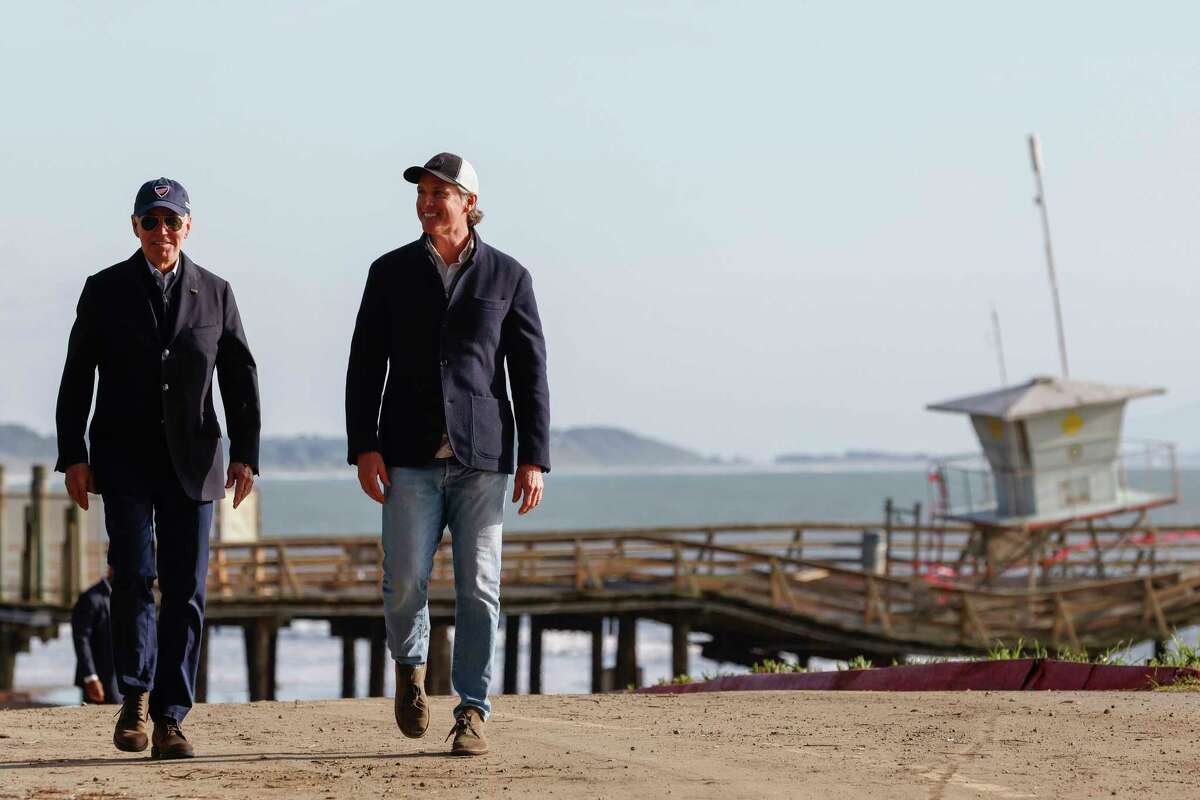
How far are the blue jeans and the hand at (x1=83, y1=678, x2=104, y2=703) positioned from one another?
6.69m

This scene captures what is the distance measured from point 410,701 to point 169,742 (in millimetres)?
837

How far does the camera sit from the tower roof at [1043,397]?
99.0 ft

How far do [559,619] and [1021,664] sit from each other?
18464 millimetres

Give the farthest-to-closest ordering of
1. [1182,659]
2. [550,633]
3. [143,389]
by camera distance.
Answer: [550,633]
[1182,659]
[143,389]

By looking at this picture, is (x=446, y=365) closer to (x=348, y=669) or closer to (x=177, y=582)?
(x=177, y=582)

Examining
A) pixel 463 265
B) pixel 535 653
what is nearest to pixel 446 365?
pixel 463 265

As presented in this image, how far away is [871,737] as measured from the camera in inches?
268

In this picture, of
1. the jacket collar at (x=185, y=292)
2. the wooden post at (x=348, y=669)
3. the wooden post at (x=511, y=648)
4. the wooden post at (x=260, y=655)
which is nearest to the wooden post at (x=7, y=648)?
the wooden post at (x=260, y=655)

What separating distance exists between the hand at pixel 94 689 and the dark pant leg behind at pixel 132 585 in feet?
21.0

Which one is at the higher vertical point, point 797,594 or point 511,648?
point 797,594

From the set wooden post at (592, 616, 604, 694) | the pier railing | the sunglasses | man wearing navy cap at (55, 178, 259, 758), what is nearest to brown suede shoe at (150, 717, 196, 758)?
man wearing navy cap at (55, 178, 259, 758)

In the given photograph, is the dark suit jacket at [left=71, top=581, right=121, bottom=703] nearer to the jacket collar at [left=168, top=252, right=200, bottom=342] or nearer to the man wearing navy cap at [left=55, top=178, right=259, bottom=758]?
the man wearing navy cap at [left=55, top=178, right=259, bottom=758]

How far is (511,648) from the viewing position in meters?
28.5

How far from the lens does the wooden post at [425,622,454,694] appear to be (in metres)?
24.6
